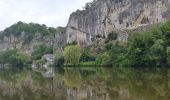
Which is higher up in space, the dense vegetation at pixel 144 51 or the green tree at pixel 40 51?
the green tree at pixel 40 51

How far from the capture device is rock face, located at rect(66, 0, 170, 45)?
7775 centimetres

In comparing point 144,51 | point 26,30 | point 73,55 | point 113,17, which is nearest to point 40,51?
point 26,30

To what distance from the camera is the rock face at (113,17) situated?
77.8m

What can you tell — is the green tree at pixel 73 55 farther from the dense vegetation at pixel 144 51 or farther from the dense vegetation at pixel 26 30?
the dense vegetation at pixel 26 30

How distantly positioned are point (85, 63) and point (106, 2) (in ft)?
74.1

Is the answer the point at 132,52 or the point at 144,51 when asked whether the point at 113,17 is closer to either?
the point at 132,52

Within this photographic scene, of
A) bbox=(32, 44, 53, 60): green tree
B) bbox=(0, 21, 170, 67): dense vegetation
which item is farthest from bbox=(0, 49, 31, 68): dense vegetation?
bbox=(0, 21, 170, 67): dense vegetation

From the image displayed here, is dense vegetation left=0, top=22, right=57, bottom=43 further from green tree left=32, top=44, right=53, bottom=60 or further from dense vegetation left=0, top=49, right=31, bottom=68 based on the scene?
green tree left=32, top=44, right=53, bottom=60

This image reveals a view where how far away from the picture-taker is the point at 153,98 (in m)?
18.0

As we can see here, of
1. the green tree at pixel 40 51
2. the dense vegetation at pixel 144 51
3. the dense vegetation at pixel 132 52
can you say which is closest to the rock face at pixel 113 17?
the dense vegetation at pixel 132 52

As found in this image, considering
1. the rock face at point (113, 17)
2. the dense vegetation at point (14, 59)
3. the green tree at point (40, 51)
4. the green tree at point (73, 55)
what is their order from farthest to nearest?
the green tree at point (40, 51) → the dense vegetation at point (14, 59) → the rock face at point (113, 17) → the green tree at point (73, 55)

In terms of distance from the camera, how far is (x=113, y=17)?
90.2 m

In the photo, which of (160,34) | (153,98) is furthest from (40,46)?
(153,98)

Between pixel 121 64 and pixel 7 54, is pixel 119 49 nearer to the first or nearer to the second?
pixel 121 64
